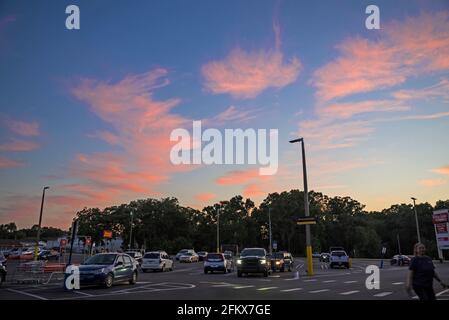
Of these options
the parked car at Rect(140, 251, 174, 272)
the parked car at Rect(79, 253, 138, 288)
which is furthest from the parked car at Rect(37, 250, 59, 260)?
the parked car at Rect(79, 253, 138, 288)

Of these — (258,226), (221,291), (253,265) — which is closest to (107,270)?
(221,291)

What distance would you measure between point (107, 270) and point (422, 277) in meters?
13.8

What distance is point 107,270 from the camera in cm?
1845

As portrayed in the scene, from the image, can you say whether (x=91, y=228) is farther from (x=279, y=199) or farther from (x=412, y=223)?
(x=412, y=223)

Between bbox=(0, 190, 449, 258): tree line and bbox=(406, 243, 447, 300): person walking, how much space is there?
92.2 metres

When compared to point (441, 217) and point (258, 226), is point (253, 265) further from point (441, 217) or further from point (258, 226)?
point (258, 226)

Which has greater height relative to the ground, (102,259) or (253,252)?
(253,252)

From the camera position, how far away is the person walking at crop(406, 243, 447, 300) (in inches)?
344

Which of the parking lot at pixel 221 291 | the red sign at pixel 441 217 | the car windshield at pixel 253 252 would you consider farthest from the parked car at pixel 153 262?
the red sign at pixel 441 217

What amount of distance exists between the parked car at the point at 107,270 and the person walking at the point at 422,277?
44.1 ft

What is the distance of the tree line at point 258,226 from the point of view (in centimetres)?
10662

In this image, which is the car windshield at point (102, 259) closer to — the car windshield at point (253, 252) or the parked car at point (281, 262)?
the car windshield at point (253, 252)

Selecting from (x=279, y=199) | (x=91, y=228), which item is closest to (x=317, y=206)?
(x=279, y=199)
